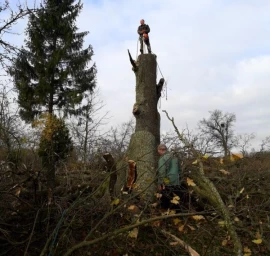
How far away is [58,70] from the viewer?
17188mm

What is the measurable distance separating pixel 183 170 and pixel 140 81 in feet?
6.73

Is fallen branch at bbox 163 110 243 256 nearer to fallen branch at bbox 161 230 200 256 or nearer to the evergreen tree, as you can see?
fallen branch at bbox 161 230 200 256

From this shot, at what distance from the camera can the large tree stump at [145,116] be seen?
215 inches

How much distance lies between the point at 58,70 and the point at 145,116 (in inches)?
484

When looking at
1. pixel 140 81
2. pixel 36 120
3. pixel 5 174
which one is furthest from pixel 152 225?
pixel 36 120

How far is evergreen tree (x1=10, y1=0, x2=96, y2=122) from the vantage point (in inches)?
650

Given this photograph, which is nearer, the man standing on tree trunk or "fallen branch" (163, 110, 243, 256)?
"fallen branch" (163, 110, 243, 256)

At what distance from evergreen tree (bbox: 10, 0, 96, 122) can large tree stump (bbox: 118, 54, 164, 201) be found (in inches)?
421

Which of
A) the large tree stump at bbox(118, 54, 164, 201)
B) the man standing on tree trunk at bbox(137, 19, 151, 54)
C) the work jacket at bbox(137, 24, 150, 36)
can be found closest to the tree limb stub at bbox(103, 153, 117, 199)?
the large tree stump at bbox(118, 54, 164, 201)

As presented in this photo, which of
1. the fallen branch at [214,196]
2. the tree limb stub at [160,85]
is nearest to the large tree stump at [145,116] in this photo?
the tree limb stub at [160,85]

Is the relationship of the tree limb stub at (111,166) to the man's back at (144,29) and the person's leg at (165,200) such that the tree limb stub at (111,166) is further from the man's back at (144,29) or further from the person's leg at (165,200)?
the man's back at (144,29)

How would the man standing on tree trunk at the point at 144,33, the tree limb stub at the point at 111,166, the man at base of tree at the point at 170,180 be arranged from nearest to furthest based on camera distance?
the man at base of tree at the point at 170,180 < the tree limb stub at the point at 111,166 < the man standing on tree trunk at the point at 144,33

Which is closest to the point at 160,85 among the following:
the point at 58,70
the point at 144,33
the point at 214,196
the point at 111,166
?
the point at 144,33

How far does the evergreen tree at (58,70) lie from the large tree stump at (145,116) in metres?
10.7
